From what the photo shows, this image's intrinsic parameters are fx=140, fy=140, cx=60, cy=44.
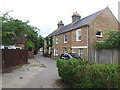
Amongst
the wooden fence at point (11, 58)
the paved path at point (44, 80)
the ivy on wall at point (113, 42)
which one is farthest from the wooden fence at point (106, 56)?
the wooden fence at point (11, 58)

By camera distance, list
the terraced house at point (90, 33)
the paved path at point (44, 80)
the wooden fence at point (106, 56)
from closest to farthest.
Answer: the paved path at point (44, 80), the wooden fence at point (106, 56), the terraced house at point (90, 33)

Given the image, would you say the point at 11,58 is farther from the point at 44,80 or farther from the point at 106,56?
the point at 106,56

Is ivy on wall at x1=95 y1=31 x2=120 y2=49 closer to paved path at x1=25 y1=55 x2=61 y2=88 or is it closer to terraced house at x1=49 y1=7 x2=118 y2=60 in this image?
terraced house at x1=49 y1=7 x2=118 y2=60

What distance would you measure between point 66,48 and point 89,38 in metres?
7.15

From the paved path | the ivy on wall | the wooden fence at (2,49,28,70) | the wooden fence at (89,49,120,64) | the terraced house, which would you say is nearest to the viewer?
the paved path

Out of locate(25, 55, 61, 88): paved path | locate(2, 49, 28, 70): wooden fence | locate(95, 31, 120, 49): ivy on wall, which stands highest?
locate(95, 31, 120, 49): ivy on wall

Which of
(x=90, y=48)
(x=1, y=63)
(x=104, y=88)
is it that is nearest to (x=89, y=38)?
(x=90, y=48)

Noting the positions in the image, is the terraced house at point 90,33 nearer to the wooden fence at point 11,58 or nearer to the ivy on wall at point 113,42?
the ivy on wall at point 113,42

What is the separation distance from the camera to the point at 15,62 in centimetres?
1460

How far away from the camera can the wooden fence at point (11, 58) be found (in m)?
12.4

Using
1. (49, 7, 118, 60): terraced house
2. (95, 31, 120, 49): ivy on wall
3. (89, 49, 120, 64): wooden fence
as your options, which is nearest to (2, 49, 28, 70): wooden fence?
(49, 7, 118, 60): terraced house

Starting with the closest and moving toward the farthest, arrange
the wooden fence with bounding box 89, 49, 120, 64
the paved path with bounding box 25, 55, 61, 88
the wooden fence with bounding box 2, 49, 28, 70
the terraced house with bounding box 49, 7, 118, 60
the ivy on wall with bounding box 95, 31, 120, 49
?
the paved path with bounding box 25, 55, 61, 88 → the wooden fence with bounding box 2, 49, 28, 70 → the ivy on wall with bounding box 95, 31, 120, 49 → the wooden fence with bounding box 89, 49, 120, 64 → the terraced house with bounding box 49, 7, 118, 60

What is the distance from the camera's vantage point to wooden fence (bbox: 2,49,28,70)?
490 inches

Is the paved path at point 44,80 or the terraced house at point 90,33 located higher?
the terraced house at point 90,33
